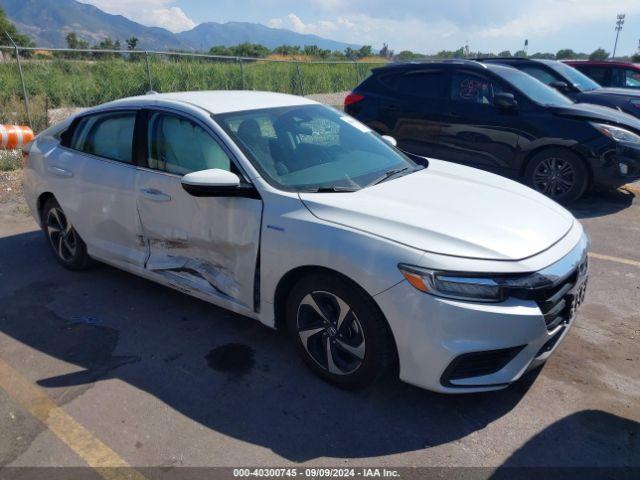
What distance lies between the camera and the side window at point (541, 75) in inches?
397

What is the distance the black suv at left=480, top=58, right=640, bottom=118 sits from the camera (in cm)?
973

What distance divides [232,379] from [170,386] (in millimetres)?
370

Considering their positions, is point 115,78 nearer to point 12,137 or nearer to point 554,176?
point 12,137

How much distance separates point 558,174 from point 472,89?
164 centimetres

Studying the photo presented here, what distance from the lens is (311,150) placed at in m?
3.72

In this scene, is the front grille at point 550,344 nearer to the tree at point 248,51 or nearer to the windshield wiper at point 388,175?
the windshield wiper at point 388,175

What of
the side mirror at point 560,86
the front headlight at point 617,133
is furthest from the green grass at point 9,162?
the side mirror at point 560,86

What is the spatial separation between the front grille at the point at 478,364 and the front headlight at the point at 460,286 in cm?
28

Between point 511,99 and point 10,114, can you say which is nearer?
point 511,99

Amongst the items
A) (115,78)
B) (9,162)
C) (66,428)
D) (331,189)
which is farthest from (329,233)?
(115,78)

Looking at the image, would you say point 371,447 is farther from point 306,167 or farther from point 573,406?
point 306,167

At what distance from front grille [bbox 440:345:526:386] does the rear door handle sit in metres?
3.54

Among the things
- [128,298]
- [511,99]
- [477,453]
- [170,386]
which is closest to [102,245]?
[128,298]

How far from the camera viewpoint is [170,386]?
3.22 meters
